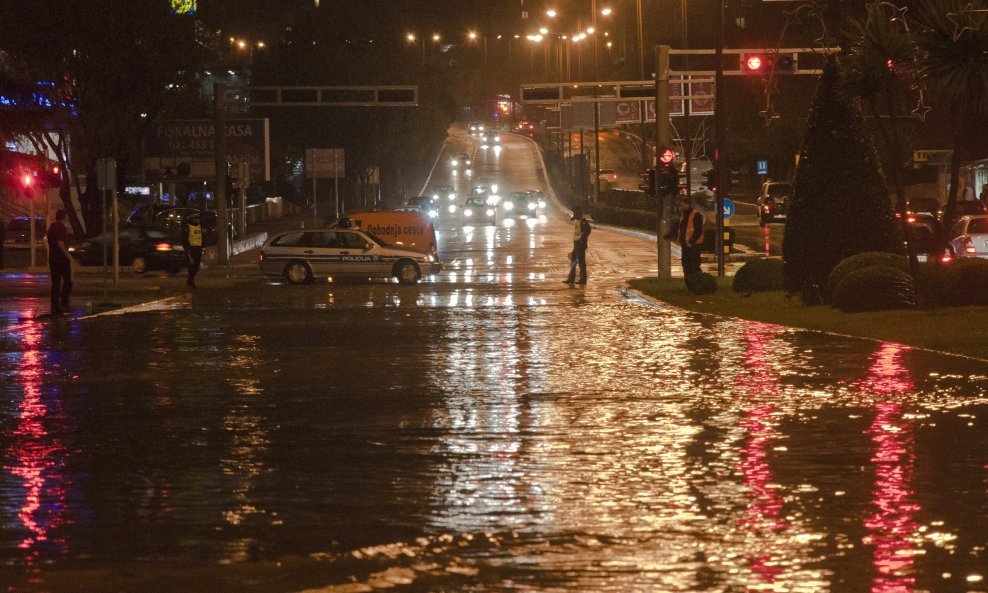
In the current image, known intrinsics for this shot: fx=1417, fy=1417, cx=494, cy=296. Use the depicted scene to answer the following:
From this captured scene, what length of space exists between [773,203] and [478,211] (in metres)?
28.6

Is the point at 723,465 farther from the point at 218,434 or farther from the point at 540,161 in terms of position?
the point at 540,161

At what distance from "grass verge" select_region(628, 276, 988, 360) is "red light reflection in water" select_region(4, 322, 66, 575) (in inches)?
439

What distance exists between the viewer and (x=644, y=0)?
13500 cm

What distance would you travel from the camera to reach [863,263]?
24031mm

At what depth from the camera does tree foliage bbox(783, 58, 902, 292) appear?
24.8 m

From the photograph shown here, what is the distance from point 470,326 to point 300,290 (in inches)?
476

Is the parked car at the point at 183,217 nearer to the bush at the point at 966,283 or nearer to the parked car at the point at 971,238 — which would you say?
the parked car at the point at 971,238

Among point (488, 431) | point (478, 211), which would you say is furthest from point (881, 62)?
point (478, 211)

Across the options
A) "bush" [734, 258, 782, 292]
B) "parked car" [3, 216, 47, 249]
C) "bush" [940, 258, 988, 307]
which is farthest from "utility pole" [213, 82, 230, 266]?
"bush" [940, 258, 988, 307]

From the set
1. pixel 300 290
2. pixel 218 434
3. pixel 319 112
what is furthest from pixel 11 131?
pixel 319 112

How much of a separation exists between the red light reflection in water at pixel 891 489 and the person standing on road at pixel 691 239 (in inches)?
589

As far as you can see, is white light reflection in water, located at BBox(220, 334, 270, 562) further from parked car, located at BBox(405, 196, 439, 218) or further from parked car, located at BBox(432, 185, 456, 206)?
parked car, located at BBox(432, 185, 456, 206)

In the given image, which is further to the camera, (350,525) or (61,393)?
(61,393)

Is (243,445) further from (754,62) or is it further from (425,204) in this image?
(425,204)
